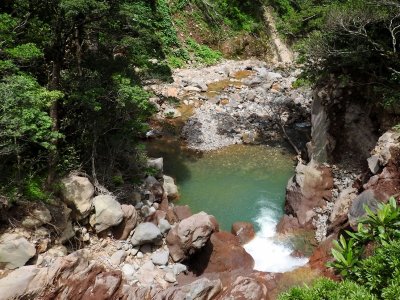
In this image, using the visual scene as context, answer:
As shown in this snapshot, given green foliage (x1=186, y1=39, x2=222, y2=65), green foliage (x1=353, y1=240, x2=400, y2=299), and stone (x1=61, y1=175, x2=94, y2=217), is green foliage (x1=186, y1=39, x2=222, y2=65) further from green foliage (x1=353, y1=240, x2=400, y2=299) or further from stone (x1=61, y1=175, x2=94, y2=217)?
green foliage (x1=353, y1=240, x2=400, y2=299)

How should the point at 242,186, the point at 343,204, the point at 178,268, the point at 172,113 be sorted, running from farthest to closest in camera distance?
the point at 172,113 < the point at 242,186 < the point at 343,204 < the point at 178,268

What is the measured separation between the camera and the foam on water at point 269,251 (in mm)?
14570

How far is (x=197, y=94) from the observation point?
92.8 ft

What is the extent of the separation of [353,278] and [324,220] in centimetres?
719

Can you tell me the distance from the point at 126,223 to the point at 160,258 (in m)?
1.91

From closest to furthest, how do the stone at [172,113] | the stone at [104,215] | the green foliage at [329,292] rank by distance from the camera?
the green foliage at [329,292] → the stone at [104,215] → the stone at [172,113]

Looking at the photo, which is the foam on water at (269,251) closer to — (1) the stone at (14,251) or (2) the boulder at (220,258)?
(2) the boulder at (220,258)

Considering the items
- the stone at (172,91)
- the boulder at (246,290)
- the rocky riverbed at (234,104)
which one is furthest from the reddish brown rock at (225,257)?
the stone at (172,91)

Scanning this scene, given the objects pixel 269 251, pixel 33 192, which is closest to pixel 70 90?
pixel 33 192

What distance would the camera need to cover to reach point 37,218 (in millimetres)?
11828

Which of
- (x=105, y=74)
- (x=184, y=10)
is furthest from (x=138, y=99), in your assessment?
(x=184, y=10)

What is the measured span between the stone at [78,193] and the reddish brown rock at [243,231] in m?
6.54

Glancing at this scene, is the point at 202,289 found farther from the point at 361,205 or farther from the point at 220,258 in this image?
the point at 361,205

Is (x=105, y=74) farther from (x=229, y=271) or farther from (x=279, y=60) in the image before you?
(x=279, y=60)
